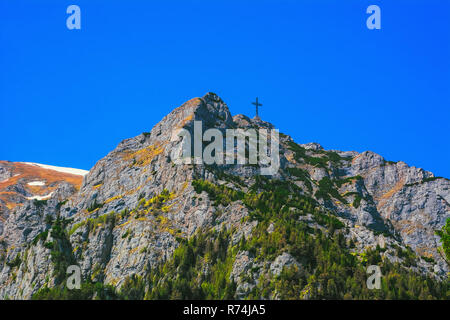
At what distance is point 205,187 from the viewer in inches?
7416

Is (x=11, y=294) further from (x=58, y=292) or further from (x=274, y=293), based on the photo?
(x=274, y=293)

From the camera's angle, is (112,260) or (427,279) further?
(112,260)

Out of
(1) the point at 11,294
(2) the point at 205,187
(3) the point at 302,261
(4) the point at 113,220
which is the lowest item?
(1) the point at 11,294

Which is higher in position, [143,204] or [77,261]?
[143,204]

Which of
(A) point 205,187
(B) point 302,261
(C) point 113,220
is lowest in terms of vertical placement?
(B) point 302,261

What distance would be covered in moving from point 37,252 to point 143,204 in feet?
143

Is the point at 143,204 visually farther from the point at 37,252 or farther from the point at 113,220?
the point at 37,252

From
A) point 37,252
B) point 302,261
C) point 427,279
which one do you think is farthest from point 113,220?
point 427,279

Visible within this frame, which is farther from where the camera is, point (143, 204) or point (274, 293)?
point (143, 204)
